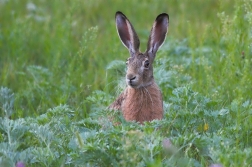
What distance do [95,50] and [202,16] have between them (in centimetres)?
202

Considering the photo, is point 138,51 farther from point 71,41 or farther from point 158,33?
point 71,41

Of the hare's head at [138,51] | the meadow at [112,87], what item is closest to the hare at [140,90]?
the hare's head at [138,51]

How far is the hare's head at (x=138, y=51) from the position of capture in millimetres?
6203

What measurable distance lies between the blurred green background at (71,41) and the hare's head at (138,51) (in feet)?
1.09

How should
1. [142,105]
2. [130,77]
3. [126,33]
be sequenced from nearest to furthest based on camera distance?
[130,77] < [142,105] < [126,33]

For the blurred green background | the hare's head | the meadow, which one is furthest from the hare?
the blurred green background

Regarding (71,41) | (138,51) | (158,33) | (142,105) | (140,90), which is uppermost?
(71,41)

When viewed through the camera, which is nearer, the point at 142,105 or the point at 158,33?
the point at 142,105

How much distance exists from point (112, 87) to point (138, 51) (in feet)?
2.74

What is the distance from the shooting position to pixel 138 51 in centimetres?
649

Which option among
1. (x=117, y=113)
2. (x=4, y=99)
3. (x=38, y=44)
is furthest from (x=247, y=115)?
(x=38, y=44)

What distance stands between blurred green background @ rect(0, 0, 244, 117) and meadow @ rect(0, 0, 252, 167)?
0.01 metres

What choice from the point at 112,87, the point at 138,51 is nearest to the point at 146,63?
the point at 138,51

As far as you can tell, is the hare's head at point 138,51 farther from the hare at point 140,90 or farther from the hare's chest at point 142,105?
the hare's chest at point 142,105
